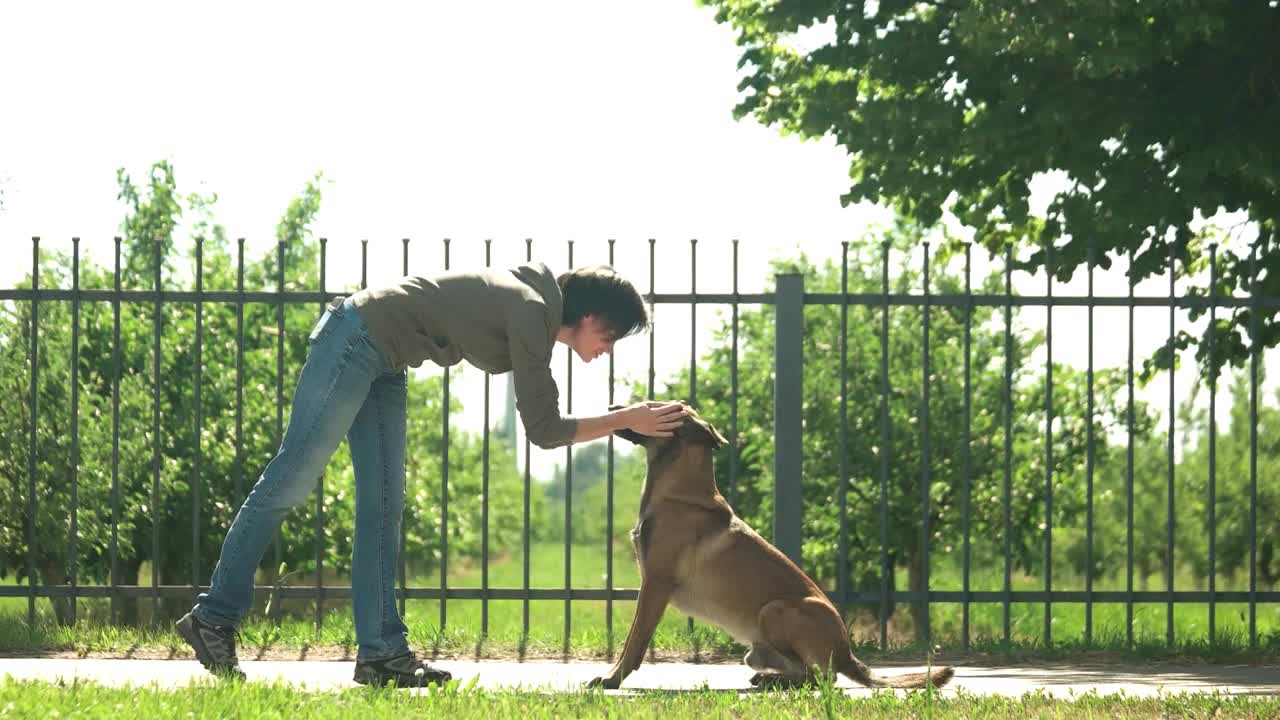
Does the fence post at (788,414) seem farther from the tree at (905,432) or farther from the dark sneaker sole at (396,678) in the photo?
the tree at (905,432)

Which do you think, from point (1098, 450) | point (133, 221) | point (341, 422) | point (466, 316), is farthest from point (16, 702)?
point (1098, 450)

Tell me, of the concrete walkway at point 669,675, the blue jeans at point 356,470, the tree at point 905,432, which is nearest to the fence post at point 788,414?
the concrete walkway at point 669,675

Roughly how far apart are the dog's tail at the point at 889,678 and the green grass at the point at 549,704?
0.13m

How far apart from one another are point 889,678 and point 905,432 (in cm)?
723

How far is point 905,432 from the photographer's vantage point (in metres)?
12.2

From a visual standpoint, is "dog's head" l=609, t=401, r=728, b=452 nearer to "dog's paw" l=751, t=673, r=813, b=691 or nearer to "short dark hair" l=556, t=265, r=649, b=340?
"short dark hair" l=556, t=265, r=649, b=340

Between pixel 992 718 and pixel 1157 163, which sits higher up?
pixel 1157 163

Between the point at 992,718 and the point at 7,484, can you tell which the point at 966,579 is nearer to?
the point at 992,718

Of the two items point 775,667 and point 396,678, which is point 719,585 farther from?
point 396,678

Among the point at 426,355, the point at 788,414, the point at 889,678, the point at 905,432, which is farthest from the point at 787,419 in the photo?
the point at 905,432

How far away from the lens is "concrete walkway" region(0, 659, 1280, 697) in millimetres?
5434

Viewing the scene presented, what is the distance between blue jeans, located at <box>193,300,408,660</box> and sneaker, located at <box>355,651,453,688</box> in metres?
0.03

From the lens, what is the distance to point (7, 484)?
9.02m

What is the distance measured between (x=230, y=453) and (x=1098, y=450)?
810cm
